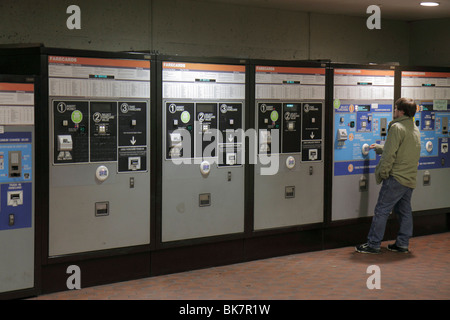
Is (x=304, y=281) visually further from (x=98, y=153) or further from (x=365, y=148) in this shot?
(x=98, y=153)

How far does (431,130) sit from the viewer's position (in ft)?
28.3

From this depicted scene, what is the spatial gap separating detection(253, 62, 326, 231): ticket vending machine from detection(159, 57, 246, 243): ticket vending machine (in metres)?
0.26

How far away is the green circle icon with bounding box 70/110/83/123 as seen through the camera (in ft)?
19.4

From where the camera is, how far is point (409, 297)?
5965mm

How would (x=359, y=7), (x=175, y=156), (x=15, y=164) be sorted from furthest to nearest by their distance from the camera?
1. (x=359, y=7)
2. (x=175, y=156)
3. (x=15, y=164)

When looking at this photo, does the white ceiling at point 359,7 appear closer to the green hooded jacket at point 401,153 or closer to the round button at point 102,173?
the green hooded jacket at point 401,153

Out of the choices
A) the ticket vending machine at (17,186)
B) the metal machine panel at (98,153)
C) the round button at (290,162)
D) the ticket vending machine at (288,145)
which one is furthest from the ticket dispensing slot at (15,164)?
the round button at (290,162)

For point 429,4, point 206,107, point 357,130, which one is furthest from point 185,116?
point 429,4

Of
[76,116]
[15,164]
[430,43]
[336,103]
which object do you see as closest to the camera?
[15,164]

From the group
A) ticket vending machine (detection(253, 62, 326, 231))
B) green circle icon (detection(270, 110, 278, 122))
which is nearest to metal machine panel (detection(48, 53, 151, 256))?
ticket vending machine (detection(253, 62, 326, 231))

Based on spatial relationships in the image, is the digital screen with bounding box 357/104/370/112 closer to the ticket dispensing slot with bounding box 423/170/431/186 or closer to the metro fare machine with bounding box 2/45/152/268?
the ticket dispensing slot with bounding box 423/170/431/186

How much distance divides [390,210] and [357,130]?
1086mm

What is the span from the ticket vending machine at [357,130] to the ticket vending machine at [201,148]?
A: 1.36m

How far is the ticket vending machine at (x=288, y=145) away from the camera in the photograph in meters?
7.21
